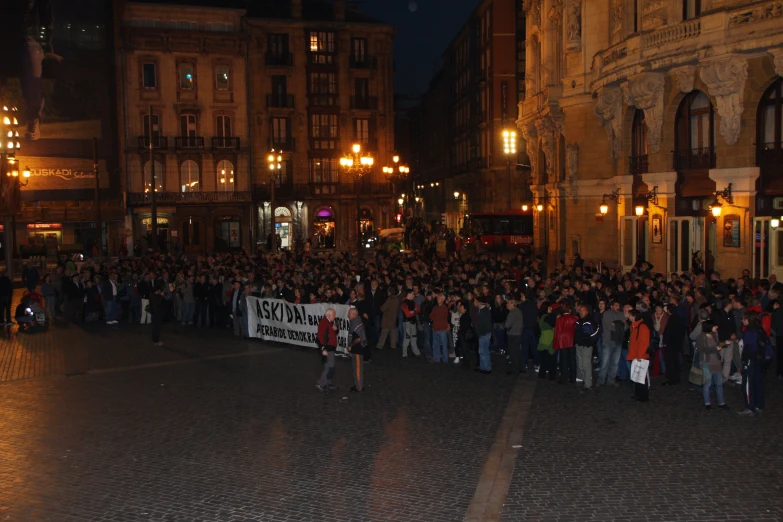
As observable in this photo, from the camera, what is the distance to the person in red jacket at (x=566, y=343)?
15375 mm

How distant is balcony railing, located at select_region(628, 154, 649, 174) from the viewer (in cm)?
3228

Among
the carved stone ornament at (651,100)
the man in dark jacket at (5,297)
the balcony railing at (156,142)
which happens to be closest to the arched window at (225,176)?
the balcony railing at (156,142)

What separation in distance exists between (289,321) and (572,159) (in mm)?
21819

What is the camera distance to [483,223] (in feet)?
178

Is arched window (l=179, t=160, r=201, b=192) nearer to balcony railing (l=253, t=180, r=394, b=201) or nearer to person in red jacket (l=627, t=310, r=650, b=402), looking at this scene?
balcony railing (l=253, t=180, r=394, b=201)

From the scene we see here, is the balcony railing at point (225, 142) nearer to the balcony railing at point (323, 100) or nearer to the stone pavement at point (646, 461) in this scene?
the balcony railing at point (323, 100)

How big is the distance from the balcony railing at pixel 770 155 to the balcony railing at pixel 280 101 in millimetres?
46167

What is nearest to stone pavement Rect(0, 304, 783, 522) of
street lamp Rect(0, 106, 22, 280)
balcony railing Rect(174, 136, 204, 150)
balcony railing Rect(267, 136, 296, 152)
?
street lamp Rect(0, 106, 22, 280)

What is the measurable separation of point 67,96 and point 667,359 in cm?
5142

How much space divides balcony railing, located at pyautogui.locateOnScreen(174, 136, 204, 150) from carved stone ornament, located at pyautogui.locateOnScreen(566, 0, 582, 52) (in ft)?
114

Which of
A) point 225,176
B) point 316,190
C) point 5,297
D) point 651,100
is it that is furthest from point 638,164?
point 225,176

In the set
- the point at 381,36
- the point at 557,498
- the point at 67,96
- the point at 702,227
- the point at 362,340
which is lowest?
the point at 557,498

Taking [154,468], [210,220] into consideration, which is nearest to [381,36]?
[210,220]

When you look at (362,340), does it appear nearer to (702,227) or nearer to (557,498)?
(557,498)
